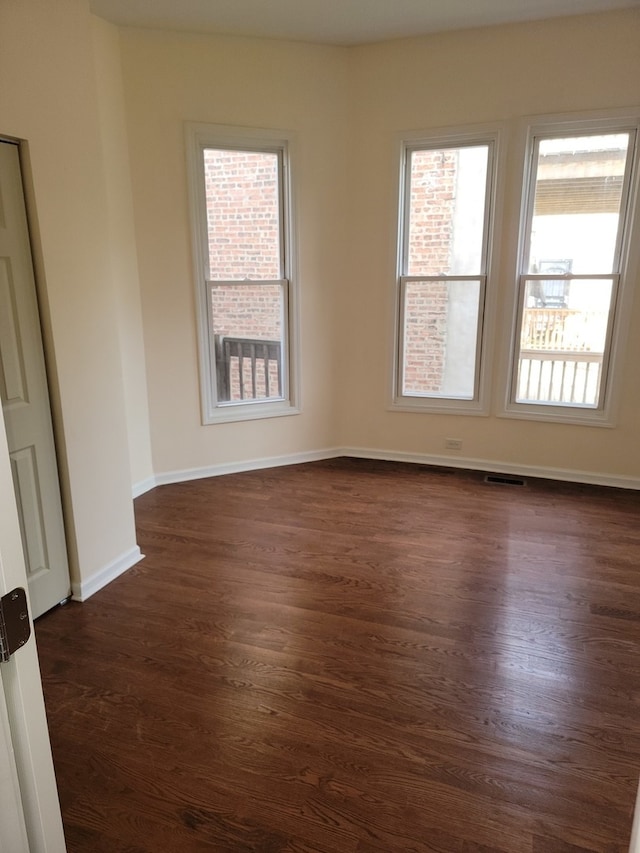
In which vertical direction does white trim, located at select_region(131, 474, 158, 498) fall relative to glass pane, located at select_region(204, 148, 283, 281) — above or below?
below

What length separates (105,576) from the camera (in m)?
2.92

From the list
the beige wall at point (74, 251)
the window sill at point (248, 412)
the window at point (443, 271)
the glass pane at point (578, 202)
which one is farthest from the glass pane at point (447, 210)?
the beige wall at point (74, 251)

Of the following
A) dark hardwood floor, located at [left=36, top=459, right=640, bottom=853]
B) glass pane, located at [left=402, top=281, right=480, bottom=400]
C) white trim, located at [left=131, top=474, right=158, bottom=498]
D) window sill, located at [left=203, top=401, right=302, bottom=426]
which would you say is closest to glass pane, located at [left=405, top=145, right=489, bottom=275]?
glass pane, located at [left=402, top=281, right=480, bottom=400]

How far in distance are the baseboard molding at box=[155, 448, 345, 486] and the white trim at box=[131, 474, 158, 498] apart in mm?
38

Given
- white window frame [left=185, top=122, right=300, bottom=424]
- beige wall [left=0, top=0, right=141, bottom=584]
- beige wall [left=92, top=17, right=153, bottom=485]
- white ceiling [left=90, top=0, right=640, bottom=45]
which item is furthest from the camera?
white window frame [left=185, top=122, right=300, bottom=424]

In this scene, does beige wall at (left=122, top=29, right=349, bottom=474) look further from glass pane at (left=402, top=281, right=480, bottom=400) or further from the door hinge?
the door hinge

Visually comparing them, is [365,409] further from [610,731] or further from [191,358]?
[610,731]

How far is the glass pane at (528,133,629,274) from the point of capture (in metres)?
3.87

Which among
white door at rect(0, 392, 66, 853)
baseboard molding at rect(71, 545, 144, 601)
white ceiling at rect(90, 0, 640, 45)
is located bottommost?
baseboard molding at rect(71, 545, 144, 601)

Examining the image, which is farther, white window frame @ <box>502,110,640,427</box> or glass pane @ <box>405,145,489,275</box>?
glass pane @ <box>405,145,489,275</box>

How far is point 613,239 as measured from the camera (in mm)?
3939

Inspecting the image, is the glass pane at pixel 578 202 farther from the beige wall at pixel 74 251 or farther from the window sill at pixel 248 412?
the beige wall at pixel 74 251

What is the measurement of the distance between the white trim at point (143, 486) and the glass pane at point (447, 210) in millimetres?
2576

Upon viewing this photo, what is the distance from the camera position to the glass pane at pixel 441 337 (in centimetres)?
439
